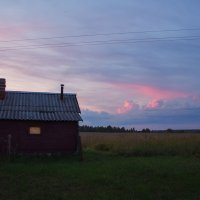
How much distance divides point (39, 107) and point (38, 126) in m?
1.61

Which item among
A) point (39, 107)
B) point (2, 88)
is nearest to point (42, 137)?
point (39, 107)

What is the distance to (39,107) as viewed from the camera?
113ft

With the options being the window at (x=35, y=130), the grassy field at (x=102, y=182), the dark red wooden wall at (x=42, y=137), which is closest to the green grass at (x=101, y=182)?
the grassy field at (x=102, y=182)

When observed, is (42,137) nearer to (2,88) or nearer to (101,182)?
(2,88)

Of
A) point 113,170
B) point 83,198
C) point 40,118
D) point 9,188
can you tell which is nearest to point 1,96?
point 40,118

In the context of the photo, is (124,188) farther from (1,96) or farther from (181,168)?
(1,96)

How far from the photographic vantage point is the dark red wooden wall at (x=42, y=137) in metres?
32.8

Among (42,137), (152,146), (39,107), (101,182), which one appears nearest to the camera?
(101,182)

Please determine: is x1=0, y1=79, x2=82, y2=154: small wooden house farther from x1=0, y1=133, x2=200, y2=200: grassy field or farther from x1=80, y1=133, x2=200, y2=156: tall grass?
x1=0, y1=133, x2=200, y2=200: grassy field

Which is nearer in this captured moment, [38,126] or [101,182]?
[101,182]

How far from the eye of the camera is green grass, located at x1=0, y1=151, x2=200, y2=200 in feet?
51.5

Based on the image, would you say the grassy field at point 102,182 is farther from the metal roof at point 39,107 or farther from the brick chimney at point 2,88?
the brick chimney at point 2,88

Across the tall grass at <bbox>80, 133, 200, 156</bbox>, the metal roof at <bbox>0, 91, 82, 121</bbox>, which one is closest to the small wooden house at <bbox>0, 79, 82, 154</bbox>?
the metal roof at <bbox>0, 91, 82, 121</bbox>

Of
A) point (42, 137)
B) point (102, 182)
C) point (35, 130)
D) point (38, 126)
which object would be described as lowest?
point (102, 182)
